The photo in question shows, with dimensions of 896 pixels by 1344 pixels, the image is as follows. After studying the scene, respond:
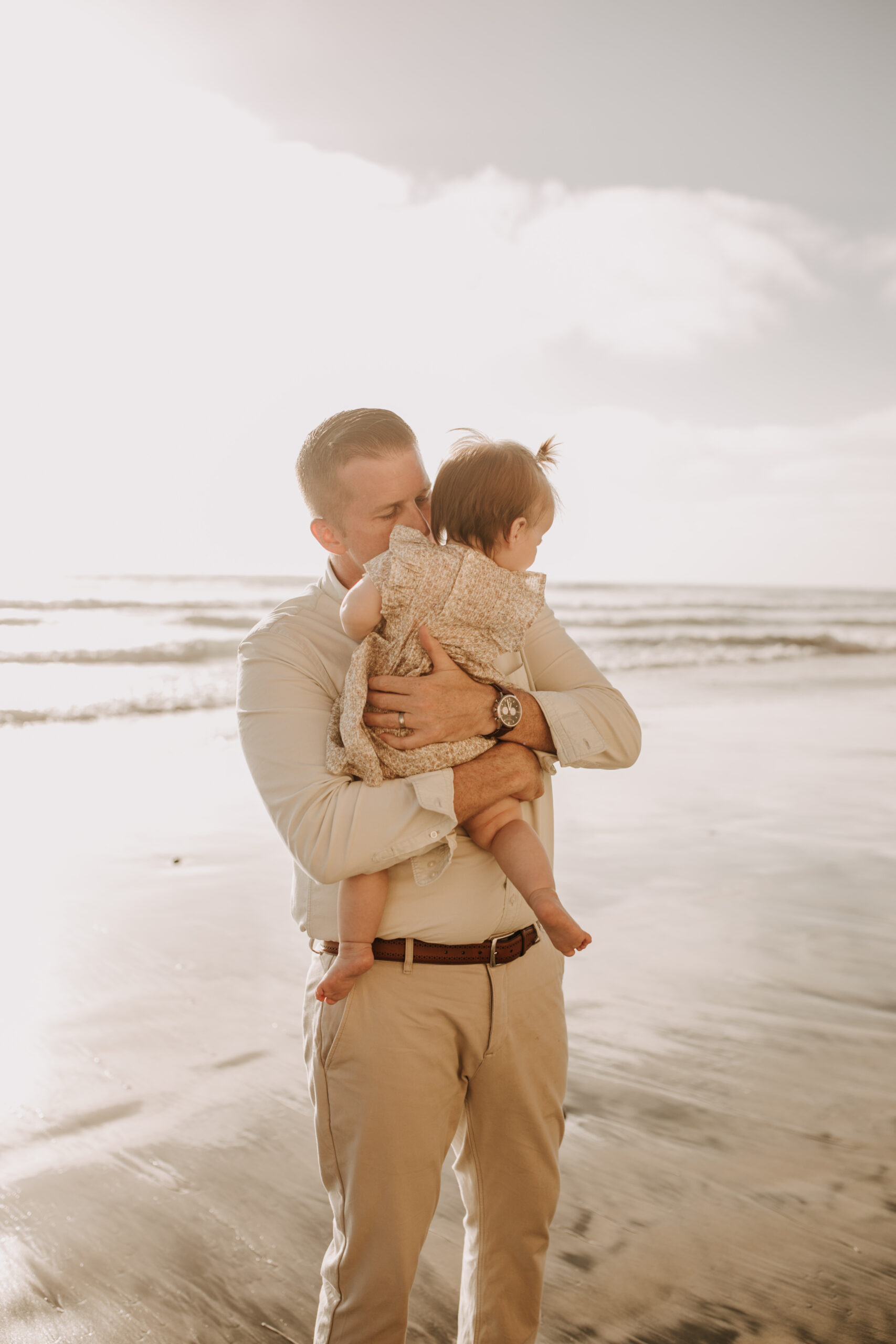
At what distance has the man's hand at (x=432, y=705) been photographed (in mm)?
1759

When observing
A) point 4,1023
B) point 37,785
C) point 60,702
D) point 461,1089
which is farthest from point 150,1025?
point 60,702

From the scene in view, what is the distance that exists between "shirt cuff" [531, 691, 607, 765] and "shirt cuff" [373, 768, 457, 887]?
242mm

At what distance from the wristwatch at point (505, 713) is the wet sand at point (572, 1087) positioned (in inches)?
57.7

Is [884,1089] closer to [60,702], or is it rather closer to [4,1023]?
[4,1023]

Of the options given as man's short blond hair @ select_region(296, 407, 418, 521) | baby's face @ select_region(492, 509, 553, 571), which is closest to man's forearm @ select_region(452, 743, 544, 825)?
baby's face @ select_region(492, 509, 553, 571)

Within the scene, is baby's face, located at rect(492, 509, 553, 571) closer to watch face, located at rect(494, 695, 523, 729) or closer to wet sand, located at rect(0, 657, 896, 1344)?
watch face, located at rect(494, 695, 523, 729)

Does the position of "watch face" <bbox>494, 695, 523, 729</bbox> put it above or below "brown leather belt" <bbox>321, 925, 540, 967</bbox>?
above

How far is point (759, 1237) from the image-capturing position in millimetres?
2461

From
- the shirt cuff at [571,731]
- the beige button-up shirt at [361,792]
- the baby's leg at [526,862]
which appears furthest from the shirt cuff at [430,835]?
the shirt cuff at [571,731]

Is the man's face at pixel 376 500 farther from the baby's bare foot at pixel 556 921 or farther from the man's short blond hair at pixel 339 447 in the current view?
the baby's bare foot at pixel 556 921

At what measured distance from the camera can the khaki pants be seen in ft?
5.55

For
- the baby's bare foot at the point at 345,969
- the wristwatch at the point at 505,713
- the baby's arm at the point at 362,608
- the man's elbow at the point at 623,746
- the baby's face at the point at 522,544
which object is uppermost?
the baby's face at the point at 522,544

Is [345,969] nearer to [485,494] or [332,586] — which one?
[332,586]

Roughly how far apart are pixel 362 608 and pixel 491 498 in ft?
1.36
